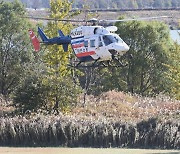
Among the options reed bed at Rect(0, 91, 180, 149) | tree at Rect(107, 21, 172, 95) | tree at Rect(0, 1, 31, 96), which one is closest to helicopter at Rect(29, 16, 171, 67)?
reed bed at Rect(0, 91, 180, 149)

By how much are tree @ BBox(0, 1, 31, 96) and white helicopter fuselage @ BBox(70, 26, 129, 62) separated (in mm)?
17123

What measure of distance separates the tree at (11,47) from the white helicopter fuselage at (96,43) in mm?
17123

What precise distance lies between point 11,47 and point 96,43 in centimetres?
1898

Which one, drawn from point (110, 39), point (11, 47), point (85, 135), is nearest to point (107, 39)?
point (110, 39)

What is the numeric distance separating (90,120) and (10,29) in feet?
61.7

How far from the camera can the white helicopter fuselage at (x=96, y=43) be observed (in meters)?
33.2

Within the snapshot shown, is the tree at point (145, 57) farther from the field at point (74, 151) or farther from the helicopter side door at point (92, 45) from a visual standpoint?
the field at point (74, 151)

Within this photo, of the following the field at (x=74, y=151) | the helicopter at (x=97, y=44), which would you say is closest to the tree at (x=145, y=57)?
the helicopter at (x=97, y=44)

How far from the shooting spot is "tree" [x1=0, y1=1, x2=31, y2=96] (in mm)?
50938

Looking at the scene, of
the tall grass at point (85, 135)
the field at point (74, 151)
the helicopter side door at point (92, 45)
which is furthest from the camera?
the helicopter side door at point (92, 45)

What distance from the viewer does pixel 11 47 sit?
170ft

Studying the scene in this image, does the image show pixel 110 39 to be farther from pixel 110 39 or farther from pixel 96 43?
pixel 96 43

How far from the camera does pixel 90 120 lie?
34.2 metres

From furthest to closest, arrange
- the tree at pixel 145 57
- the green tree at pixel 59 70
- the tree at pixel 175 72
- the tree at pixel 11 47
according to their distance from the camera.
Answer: the tree at pixel 145 57
the tree at pixel 11 47
the tree at pixel 175 72
the green tree at pixel 59 70
